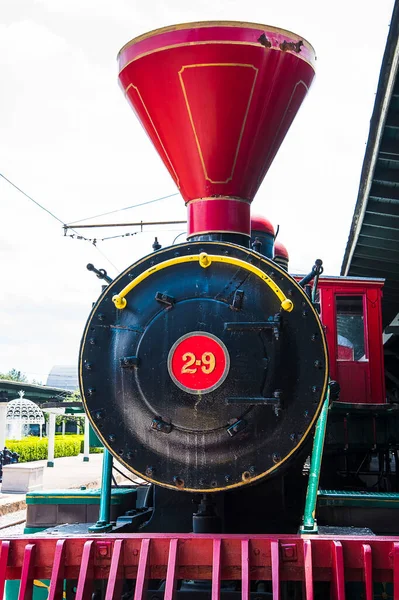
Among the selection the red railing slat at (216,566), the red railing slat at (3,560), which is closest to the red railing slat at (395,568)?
the red railing slat at (216,566)

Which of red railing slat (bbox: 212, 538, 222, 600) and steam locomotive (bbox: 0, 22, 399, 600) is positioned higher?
steam locomotive (bbox: 0, 22, 399, 600)

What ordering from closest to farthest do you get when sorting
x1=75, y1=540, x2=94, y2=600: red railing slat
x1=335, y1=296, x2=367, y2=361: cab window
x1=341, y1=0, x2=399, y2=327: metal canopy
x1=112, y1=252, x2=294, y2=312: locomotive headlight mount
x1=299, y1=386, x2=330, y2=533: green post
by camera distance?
x1=75, y1=540, x2=94, y2=600: red railing slat → x1=299, y1=386, x2=330, y2=533: green post → x1=112, y1=252, x2=294, y2=312: locomotive headlight mount → x1=341, y1=0, x2=399, y2=327: metal canopy → x1=335, y1=296, x2=367, y2=361: cab window

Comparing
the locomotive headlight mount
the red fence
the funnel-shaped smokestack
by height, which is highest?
the funnel-shaped smokestack

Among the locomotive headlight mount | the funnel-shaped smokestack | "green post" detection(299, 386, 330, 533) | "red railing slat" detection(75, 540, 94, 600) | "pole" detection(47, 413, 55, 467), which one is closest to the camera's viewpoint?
"red railing slat" detection(75, 540, 94, 600)

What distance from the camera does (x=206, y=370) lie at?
3.04 m

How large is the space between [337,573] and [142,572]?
765 millimetres

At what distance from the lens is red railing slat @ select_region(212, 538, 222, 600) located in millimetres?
2596

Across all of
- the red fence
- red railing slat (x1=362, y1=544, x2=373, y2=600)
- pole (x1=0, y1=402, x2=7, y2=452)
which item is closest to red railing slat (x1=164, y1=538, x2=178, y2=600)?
the red fence

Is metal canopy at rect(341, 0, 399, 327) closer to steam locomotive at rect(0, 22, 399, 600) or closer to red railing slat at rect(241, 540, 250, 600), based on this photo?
steam locomotive at rect(0, 22, 399, 600)

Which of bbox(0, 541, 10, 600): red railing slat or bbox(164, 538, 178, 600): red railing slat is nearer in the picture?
bbox(164, 538, 178, 600): red railing slat

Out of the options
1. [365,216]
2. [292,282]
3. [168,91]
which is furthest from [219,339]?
[365,216]

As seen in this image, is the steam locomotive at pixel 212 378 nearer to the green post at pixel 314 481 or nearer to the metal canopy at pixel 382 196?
the green post at pixel 314 481

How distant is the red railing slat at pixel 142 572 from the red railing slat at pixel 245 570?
1.27 ft

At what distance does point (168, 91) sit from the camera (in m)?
3.33
